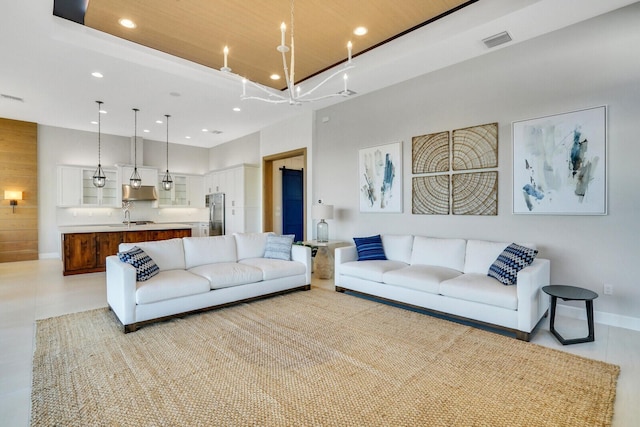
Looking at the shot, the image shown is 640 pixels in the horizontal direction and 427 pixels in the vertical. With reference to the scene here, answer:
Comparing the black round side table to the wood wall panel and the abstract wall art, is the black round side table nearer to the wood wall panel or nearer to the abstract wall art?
the abstract wall art

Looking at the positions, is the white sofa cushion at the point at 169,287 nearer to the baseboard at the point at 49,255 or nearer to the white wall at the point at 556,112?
the white wall at the point at 556,112

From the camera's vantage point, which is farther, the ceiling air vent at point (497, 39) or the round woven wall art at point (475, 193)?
the round woven wall art at point (475, 193)

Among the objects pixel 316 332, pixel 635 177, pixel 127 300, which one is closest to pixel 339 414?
pixel 316 332

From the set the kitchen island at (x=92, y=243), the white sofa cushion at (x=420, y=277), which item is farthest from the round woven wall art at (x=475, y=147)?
the kitchen island at (x=92, y=243)

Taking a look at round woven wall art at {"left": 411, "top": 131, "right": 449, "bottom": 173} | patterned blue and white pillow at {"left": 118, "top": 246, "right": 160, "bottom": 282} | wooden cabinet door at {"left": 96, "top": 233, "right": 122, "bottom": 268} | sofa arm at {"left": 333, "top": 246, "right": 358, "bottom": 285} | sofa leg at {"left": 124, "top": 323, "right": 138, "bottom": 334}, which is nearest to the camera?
sofa leg at {"left": 124, "top": 323, "right": 138, "bottom": 334}

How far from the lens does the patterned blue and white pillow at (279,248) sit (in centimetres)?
468

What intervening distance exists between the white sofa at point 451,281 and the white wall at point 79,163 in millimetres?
7034

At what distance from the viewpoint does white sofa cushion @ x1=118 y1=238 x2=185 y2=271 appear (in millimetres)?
3822

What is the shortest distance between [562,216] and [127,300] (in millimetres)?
4656

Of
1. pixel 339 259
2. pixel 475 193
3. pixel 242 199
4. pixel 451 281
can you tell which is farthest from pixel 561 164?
pixel 242 199

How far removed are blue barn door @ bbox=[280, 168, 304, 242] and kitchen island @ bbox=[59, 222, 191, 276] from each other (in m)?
3.12

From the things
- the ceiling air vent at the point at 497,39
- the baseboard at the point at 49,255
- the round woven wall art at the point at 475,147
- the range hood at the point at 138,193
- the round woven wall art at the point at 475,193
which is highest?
the ceiling air vent at the point at 497,39

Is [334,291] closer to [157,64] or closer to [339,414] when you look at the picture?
[339,414]

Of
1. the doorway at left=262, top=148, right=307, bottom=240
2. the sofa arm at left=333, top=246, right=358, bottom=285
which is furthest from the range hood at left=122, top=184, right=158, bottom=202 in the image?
the sofa arm at left=333, top=246, right=358, bottom=285
